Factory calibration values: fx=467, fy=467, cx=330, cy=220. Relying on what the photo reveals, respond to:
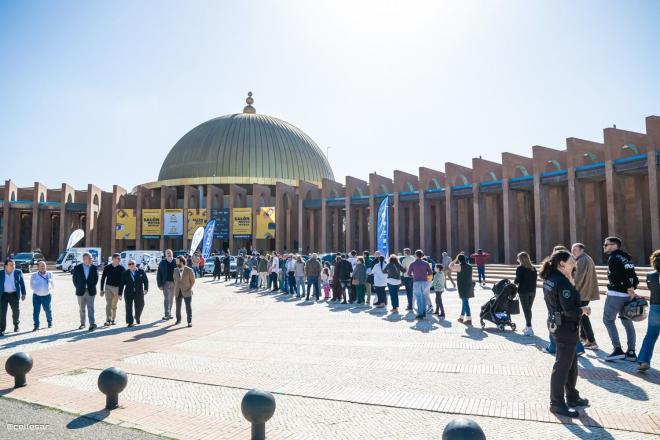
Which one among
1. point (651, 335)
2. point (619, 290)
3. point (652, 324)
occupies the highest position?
point (619, 290)

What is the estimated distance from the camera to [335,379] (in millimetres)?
5848

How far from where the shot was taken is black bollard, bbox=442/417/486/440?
3.10m

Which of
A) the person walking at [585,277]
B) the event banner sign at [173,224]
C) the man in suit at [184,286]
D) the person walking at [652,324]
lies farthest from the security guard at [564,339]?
the event banner sign at [173,224]

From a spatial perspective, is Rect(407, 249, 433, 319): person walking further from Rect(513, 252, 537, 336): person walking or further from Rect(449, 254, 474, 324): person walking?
Rect(513, 252, 537, 336): person walking

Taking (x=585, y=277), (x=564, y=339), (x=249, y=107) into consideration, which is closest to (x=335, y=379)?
(x=564, y=339)

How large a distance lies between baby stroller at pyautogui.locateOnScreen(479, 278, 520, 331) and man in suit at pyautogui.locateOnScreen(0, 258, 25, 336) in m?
9.50

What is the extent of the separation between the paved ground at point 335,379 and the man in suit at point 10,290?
20.8 inches

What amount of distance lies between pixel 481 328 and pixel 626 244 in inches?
799

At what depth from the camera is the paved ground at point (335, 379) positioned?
429cm

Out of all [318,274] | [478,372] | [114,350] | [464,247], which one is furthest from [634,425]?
[464,247]

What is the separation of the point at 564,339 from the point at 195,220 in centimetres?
4184

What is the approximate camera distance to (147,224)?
144 feet

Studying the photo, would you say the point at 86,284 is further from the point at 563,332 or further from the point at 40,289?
the point at 563,332

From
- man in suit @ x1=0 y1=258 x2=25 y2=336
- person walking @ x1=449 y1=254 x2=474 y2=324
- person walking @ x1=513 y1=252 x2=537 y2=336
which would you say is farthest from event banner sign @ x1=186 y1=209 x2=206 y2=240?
person walking @ x1=513 y1=252 x2=537 y2=336
